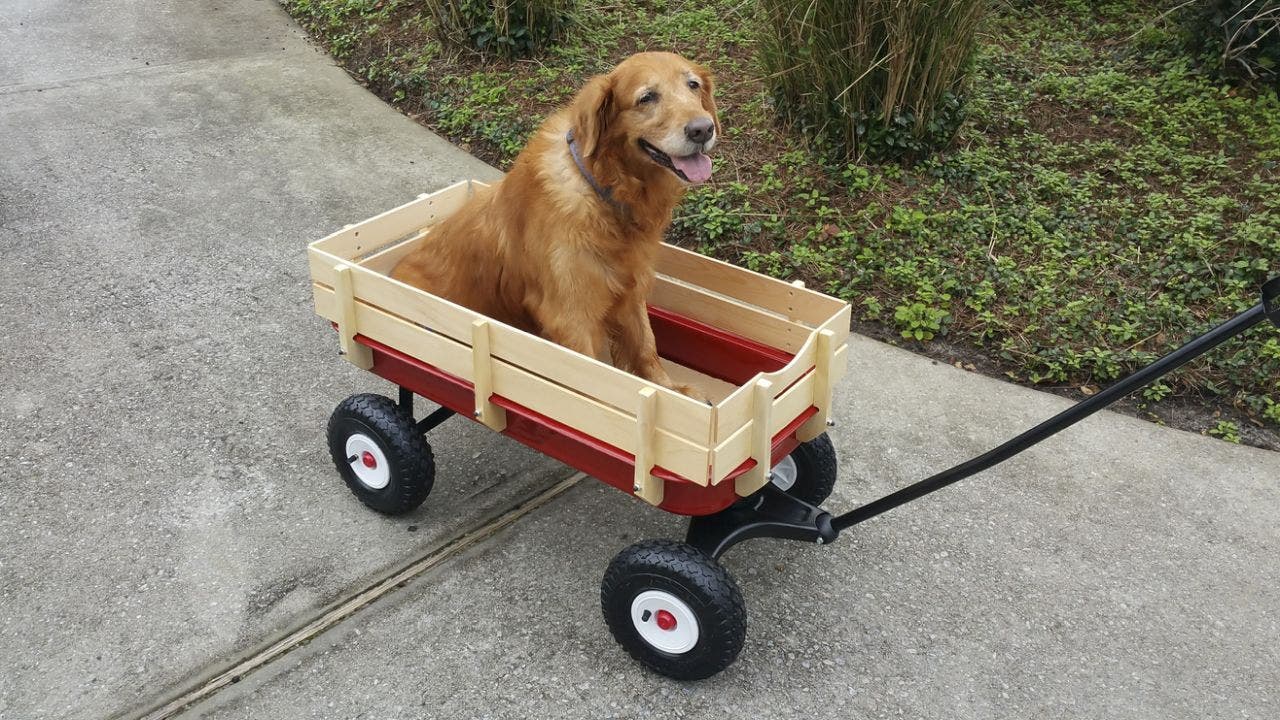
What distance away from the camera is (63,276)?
15.6 ft

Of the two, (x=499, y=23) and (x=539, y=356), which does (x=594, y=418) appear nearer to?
(x=539, y=356)

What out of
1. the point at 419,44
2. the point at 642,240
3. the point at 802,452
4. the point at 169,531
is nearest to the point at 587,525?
the point at 802,452

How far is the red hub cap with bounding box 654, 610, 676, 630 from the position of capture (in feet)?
9.10

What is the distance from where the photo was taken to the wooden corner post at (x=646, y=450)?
255 centimetres

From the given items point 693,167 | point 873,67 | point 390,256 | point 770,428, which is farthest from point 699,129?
point 873,67

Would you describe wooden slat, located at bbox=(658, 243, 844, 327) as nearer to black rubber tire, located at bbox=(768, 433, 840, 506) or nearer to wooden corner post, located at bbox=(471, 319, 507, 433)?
black rubber tire, located at bbox=(768, 433, 840, 506)

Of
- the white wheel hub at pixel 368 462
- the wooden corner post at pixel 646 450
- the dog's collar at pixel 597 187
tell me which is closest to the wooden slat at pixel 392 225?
the white wheel hub at pixel 368 462

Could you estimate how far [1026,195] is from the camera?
5.14m

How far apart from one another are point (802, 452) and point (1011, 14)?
4676mm

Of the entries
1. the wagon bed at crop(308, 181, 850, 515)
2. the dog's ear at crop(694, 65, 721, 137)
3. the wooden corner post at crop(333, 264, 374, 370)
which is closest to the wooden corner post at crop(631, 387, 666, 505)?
the wagon bed at crop(308, 181, 850, 515)

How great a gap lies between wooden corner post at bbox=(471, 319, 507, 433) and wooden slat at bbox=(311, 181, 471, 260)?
767mm

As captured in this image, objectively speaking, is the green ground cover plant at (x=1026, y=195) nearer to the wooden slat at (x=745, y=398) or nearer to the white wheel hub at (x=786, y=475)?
the white wheel hub at (x=786, y=475)

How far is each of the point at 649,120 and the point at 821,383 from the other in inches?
34.5

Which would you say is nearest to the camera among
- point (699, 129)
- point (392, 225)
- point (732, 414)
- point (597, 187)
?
point (732, 414)
